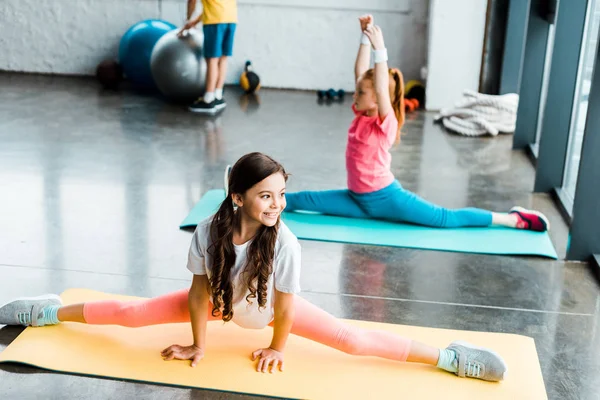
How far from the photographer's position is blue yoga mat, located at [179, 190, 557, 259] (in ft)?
12.7

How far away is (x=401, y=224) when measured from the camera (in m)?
4.19

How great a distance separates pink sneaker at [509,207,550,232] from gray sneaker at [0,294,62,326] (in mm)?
2506

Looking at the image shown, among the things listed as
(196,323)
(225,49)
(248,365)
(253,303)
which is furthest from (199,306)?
(225,49)

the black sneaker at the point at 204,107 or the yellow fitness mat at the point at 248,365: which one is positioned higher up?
the black sneaker at the point at 204,107

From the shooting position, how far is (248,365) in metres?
2.67

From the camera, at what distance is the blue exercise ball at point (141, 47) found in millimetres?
7297

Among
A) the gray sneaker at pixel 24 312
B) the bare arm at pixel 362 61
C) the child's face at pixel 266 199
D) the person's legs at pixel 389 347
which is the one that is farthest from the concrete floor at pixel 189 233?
the bare arm at pixel 362 61

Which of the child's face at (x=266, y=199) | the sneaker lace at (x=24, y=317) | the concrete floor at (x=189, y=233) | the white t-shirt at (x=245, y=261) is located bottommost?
the concrete floor at (x=189, y=233)

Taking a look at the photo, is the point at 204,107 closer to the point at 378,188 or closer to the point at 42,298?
the point at 378,188

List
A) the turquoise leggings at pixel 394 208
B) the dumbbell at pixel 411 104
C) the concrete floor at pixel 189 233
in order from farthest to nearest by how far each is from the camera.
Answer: the dumbbell at pixel 411 104 → the turquoise leggings at pixel 394 208 → the concrete floor at pixel 189 233

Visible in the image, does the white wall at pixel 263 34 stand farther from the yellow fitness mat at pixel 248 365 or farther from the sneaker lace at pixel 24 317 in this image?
the sneaker lace at pixel 24 317

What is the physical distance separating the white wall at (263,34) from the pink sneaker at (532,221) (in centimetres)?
386

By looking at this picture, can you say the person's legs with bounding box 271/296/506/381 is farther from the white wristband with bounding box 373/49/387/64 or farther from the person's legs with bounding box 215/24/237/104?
the person's legs with bounding box 215/24/237/104

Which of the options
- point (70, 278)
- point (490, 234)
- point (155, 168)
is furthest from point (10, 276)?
point (490, 234)
